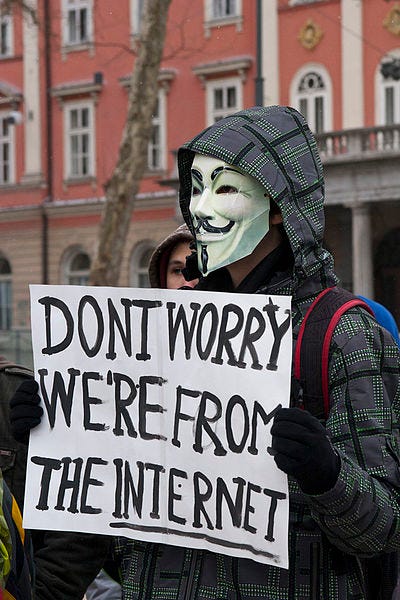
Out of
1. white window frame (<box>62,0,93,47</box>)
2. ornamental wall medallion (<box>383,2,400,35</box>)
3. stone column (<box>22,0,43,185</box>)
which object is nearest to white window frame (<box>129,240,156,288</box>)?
stone column (<box>22,0,43,185</box>)

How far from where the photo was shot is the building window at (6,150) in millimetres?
31453

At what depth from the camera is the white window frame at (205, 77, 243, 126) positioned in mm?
28308

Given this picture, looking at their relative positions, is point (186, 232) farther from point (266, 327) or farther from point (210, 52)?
point (210, 52)

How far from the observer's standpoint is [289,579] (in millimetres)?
2104

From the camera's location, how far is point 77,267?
3194cm

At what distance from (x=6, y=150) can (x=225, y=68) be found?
6890 millimetres

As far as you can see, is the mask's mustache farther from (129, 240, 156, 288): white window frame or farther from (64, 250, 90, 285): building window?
(64, 250, 90, 285): building window

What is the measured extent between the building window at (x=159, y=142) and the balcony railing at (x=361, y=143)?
18.3 ft

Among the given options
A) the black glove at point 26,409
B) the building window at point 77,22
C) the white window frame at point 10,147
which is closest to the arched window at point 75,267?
the white window frame at point 10,147

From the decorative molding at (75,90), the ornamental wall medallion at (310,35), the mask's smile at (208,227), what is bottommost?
the mask's smile at (208,227)

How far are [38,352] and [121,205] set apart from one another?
41.5ft

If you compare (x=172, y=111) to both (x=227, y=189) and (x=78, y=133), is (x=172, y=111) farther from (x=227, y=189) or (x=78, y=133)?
(x=227, y=189)

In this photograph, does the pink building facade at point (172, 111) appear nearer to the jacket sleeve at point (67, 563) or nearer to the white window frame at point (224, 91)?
the white window frame at point (224, 91)

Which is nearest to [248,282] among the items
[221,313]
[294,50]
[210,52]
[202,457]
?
[221,313]
